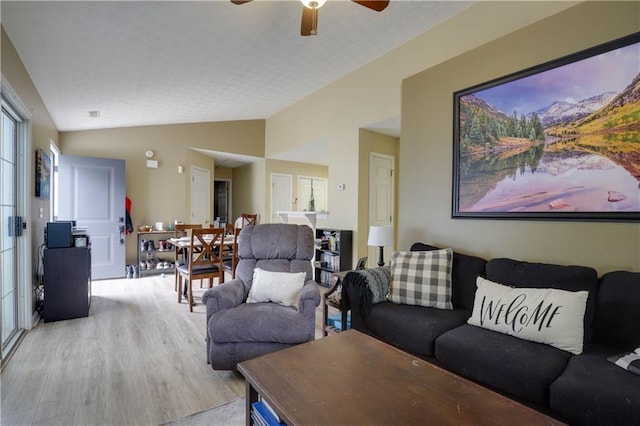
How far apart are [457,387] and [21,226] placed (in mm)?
3624

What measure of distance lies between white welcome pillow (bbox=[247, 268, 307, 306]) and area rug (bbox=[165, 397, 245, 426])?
0.76 meters

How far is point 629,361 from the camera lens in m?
1.45

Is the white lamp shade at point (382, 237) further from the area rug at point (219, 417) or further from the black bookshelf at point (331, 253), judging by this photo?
the area rug at point (219, 417)

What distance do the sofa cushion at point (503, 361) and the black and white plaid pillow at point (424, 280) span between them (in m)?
0.42

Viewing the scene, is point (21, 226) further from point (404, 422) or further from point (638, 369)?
point (638, 369)

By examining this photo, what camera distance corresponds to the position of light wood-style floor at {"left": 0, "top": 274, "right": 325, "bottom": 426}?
1.77 meters

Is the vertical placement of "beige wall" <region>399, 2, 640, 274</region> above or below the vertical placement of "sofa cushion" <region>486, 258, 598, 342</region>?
above

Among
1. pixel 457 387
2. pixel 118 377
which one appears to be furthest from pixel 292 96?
pixel 457 387

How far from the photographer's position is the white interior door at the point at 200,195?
620 cm

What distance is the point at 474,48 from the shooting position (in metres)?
2.79

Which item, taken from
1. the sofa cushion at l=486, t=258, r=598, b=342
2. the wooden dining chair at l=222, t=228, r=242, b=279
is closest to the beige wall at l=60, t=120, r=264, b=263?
the wooden dining chair at l=222, t=228, r=242, b=279

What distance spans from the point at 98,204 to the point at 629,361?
6.12 metres

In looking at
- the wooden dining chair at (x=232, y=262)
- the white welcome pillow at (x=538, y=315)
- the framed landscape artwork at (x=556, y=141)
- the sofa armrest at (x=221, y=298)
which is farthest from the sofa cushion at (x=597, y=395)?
the wooden dining chair at (x=232, y=262)

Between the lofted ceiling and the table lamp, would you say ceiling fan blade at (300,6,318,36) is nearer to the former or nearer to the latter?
the lofted ceiling
